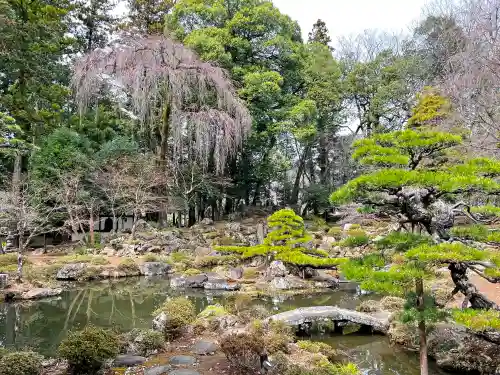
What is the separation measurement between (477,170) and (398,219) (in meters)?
0.98

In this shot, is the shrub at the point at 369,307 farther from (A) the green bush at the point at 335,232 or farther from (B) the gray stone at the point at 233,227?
(B) the gray stone at the point at 233,227

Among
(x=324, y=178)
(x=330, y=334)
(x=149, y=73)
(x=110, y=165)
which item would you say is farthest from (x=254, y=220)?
(x=330, y=334)

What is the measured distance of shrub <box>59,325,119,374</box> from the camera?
4375mm

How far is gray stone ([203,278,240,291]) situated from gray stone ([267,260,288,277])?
1160 mm

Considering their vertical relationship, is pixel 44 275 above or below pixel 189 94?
below

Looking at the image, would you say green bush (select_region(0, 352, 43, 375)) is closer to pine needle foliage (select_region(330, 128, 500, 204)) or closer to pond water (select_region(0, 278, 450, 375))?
pond water (select_region(0, 278, 450, 375))

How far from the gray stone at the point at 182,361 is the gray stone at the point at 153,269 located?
8.06m

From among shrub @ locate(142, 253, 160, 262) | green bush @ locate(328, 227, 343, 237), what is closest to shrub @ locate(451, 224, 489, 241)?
shrub @ locate(142, 253, 160, 262)

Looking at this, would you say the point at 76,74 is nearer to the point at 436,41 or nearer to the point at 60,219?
the point at 60,219

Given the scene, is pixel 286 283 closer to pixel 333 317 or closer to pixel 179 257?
pixel 333 317

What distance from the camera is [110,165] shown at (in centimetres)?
1655

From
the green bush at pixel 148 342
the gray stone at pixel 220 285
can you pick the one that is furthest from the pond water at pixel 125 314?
the green bush at pixel 148 342

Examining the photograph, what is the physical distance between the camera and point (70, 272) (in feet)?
38.5

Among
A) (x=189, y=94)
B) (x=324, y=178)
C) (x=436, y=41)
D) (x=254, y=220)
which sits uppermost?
(x=436, y=41)
